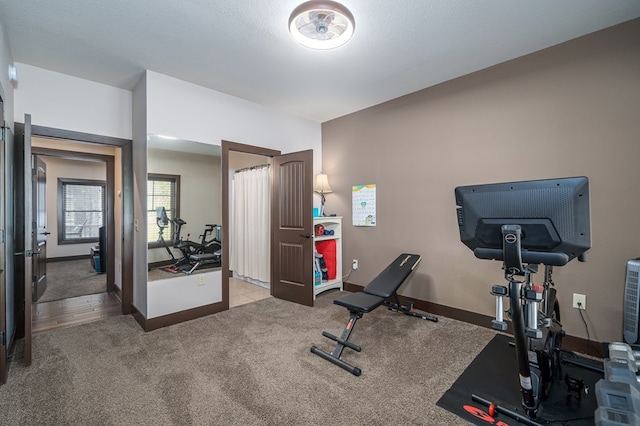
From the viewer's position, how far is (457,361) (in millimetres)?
2270

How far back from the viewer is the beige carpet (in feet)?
5.55

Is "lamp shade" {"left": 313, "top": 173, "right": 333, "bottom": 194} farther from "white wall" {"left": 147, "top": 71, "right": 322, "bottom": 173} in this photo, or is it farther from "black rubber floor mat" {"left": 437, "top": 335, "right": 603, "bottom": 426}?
"black rubber floor mat" {"left": 437, "top": 335, "right": 603, "bottom": 426}

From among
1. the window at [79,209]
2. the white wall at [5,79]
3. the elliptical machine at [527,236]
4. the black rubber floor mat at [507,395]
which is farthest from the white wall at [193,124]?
the window at [79,209]

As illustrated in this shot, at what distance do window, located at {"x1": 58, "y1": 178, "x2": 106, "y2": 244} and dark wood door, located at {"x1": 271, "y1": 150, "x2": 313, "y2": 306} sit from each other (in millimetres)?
5266

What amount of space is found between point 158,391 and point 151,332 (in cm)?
111

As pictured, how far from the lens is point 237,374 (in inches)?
82.7

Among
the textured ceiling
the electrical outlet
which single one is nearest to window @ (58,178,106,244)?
the textured ceiling

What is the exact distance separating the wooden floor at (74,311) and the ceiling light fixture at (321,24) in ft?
12.1

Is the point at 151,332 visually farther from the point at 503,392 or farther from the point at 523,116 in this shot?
the point at 523,116

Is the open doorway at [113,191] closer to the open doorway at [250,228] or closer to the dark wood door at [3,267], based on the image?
the dark wood door at [3,267]

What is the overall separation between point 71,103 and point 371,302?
146 inches

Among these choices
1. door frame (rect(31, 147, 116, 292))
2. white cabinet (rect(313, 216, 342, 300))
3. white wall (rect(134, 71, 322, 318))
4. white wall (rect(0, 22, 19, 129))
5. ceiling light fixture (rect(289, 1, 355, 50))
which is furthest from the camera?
white cabinet (rect(313, 216, 342, 300))

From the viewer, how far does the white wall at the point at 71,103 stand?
8.98ft

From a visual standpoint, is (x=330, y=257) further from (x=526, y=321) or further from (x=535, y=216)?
(x=535, y=216)
